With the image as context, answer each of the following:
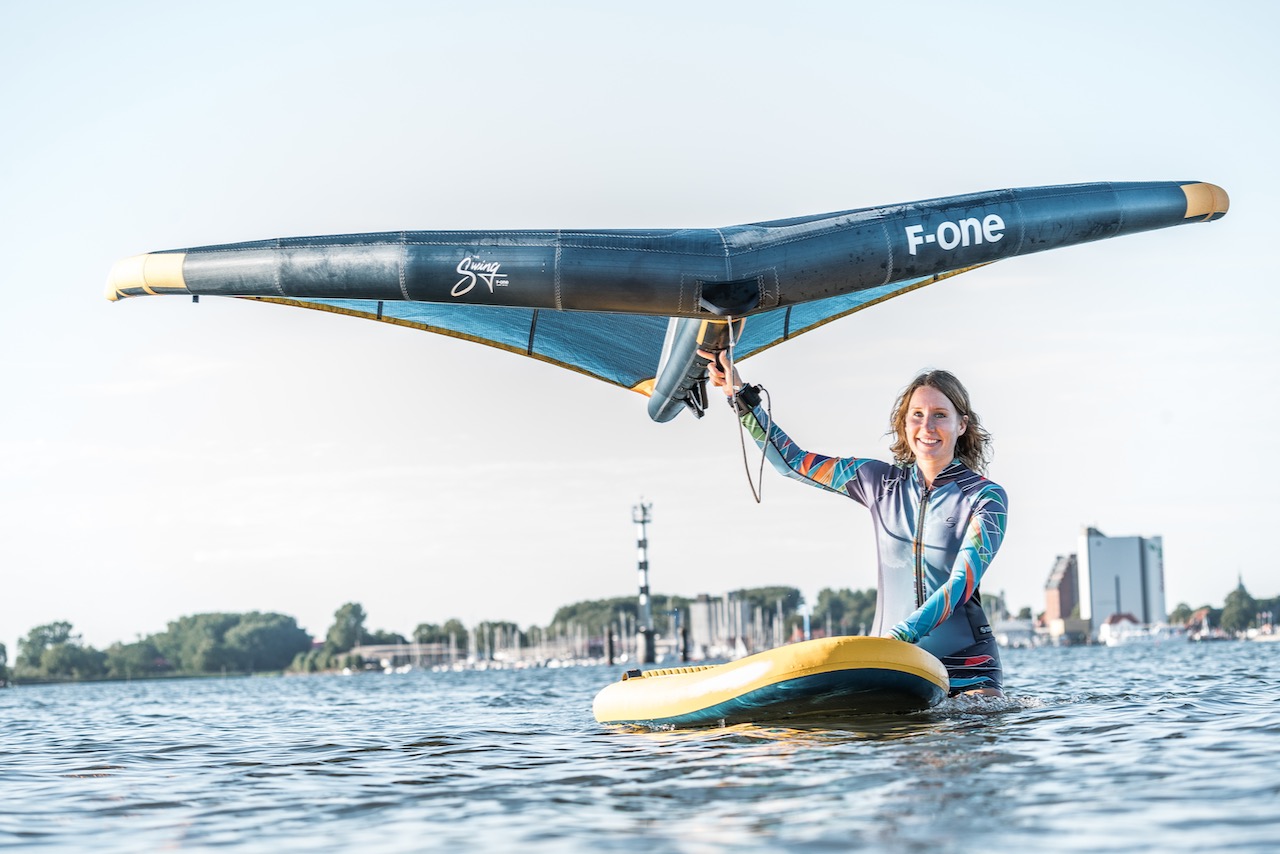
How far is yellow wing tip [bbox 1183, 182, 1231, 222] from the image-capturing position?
1128 cm

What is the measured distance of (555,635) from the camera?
16888cm

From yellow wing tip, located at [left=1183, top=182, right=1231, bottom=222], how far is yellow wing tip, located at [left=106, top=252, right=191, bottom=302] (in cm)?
824

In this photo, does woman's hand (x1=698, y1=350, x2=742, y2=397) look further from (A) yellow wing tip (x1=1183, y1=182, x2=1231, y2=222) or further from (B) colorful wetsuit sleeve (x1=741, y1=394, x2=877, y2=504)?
(A) yellow wing tip (x1=1183, y1=182, x2=1231, y2=222)

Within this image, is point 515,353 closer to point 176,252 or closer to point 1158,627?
point 176,252

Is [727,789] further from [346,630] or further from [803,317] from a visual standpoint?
[346,630]

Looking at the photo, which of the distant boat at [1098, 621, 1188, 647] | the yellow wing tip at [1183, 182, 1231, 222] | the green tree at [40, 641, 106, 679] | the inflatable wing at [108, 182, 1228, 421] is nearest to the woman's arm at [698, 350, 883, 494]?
the inflatable wing at [108, 182, 1228, 421]

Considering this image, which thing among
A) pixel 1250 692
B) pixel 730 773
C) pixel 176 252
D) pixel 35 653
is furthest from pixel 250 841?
pixel 35 653

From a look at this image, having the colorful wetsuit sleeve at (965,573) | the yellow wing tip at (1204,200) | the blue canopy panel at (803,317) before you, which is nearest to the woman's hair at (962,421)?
the colorful wetsuit sleeve at (965,573)

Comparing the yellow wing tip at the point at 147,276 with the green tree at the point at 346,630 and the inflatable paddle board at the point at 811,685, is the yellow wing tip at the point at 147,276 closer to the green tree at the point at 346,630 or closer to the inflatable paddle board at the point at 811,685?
the inflatable paddle board at the point at 811,685

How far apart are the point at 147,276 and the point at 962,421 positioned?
245 inches

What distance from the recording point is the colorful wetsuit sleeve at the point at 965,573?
337 inches

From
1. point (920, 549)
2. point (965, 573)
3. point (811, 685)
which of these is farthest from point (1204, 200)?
point (811, 685)

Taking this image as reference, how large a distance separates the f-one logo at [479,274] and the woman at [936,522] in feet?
9.06

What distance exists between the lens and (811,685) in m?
8.29
